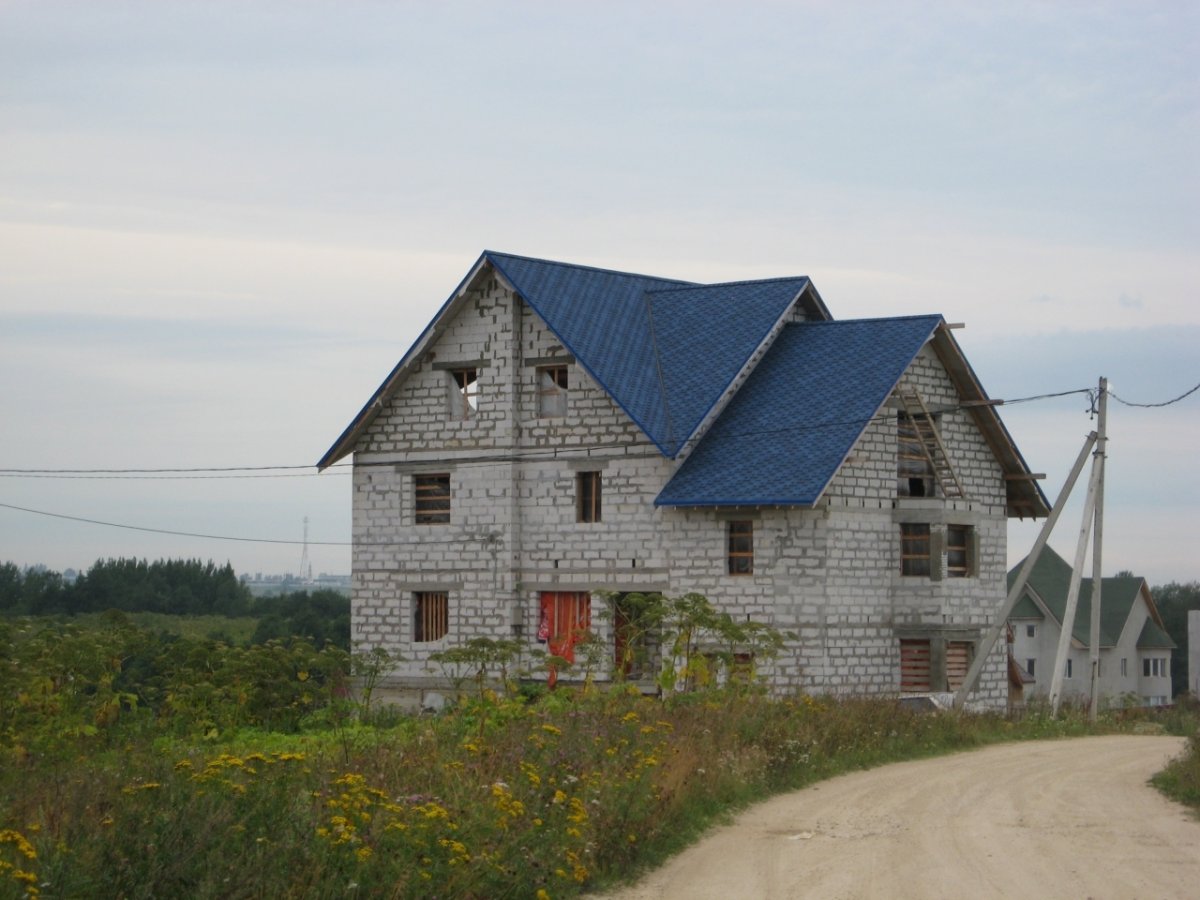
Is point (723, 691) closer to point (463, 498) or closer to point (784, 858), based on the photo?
point (784, 858)

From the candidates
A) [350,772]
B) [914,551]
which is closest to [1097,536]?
[914,551]

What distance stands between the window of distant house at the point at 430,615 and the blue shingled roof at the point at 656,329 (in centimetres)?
620

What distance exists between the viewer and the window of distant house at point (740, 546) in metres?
30.7

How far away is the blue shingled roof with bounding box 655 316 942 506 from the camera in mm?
29516

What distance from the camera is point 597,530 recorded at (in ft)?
105


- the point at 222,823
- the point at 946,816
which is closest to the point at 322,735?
the point at 946,816

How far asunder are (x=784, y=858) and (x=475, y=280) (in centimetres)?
2183

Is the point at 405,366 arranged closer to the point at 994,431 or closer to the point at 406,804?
the point at 994,431

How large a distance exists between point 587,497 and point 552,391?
92.8 inches

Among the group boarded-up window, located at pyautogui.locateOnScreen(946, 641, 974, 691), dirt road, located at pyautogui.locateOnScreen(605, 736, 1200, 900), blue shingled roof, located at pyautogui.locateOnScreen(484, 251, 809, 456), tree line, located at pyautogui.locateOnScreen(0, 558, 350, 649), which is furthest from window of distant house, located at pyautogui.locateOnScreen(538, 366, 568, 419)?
tree line, located at pyautogui.locateOnScreen(0, 558, 350, 649)

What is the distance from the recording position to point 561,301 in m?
33.4

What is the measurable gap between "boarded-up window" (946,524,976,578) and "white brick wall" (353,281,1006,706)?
0.33 metres

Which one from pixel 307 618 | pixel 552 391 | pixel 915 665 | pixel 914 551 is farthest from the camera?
pixel 307 618

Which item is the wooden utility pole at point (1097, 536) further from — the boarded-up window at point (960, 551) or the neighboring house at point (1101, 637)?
the neighboring house at point (1101, 637)
